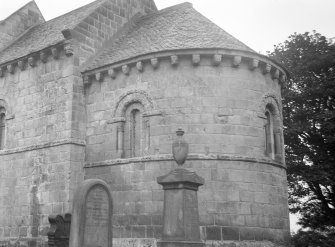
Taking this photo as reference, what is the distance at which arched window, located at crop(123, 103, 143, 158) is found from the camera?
15641 millimetres

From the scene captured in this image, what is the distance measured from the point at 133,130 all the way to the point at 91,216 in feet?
17.0

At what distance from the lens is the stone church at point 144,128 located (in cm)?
1451

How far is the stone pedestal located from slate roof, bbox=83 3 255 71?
210 inches

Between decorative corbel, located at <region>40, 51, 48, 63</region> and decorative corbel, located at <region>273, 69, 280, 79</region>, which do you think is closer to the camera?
decorative corbel, located at <region>273, 69, 280, 79</region>

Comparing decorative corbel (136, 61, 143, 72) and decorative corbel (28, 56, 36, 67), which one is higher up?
decorative corbel (28, 56, 36, 67)

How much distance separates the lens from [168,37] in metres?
16.5

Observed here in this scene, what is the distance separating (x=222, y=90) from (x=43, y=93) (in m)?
6.73

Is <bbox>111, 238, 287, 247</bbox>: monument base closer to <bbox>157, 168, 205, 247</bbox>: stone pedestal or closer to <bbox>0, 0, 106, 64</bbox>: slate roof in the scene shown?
<bbox>157, 168, 205, 247</bbox>: stone pedestal

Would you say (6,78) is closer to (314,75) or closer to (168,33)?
(168,33)

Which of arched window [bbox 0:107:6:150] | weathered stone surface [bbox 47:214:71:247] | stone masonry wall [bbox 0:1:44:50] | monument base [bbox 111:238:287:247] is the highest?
stone masonry wall [bbox 0:1:44:50]

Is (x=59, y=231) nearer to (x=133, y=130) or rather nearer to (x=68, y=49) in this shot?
(x=133, y=130)

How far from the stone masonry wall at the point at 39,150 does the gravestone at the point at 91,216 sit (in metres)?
4.71

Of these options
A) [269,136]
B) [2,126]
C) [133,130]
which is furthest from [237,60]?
[2,126]

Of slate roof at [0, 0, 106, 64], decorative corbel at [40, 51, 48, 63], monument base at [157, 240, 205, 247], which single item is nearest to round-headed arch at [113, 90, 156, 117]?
decorative corbel at [40, 51, 48, 63]
